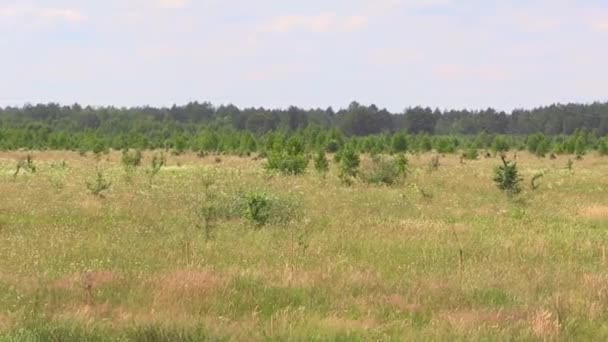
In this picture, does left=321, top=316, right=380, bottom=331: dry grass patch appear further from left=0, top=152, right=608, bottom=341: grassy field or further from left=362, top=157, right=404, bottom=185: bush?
left=362, top=157, right=404, bottom=185: bush

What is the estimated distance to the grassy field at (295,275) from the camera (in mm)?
5910

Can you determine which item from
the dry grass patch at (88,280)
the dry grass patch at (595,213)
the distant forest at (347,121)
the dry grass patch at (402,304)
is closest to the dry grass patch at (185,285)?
the dry grass patch at (88,280)

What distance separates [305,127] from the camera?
10794 centimetres

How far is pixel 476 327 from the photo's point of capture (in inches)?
237

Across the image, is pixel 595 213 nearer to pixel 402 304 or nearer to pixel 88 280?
pixel 402 304

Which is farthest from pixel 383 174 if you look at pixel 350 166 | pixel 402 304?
pixel 402 304

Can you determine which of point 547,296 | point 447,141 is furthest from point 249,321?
point 447,141

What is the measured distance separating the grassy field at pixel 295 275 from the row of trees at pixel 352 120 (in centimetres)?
9132

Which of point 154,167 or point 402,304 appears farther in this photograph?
point 154,167

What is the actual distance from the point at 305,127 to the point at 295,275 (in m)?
100

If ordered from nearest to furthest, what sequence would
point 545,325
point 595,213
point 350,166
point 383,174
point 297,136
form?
point 545,325 < point 595,213 < point 383,174 < point 350,166 < point 297,136

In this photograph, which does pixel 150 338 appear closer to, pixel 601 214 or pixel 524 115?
pixel 601 214

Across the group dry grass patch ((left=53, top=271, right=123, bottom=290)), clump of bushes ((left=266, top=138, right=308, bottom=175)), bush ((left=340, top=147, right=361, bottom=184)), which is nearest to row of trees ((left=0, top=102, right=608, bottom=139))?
clump of bushes ((left=266, top=138, right=308, bottom=175))

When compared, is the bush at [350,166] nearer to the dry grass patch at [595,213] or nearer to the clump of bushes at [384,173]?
the clump of bushes at [384,173]
